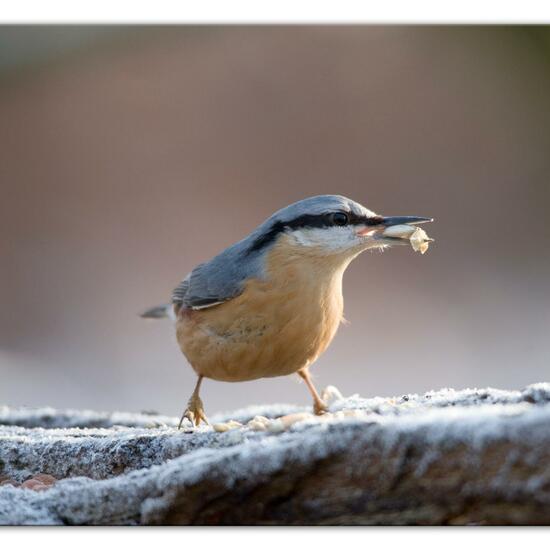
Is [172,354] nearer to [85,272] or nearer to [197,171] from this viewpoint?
[85,272]

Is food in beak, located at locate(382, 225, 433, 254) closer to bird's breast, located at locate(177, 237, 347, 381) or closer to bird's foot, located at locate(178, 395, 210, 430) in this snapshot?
bird's breast, located at locate(177, 237, 347, 381)

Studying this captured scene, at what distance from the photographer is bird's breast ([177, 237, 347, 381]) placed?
2988 mm

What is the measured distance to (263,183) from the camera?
4398 mm

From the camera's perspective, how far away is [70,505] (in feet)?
7.52

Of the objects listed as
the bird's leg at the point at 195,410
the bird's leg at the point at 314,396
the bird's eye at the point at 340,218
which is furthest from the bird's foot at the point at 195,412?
the bird's eye at the point at 340,218

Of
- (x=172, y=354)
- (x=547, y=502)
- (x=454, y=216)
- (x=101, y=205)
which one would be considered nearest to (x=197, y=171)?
(x=101, y=205)

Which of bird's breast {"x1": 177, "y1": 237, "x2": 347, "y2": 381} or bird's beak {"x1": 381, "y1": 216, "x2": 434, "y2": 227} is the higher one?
bird's beak {"x1": 381, "y1": 216, "x2": 434, "y2": 227}

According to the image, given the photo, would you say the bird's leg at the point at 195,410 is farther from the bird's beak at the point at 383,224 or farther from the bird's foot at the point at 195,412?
the bird's beak at the point at 383,224

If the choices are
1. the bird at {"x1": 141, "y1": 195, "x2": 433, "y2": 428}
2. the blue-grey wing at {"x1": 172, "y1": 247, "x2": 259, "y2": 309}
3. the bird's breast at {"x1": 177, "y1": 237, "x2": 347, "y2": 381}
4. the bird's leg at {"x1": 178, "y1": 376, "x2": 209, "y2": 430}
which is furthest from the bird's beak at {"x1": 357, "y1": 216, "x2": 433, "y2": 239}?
the bird's leg at {"x1": 178, "y1": 376, "x2": 209, "y2": 430}

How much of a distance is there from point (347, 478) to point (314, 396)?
1352mm

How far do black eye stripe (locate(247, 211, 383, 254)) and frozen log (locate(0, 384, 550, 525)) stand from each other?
671 millimetres

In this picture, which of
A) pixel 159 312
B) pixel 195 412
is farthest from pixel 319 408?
pixel 159 312

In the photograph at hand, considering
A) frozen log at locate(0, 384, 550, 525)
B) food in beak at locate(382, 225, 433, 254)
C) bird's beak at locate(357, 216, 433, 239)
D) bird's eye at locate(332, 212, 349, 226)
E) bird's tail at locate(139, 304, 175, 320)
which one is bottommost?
frozen log at locate(0, 384, 550, 525)

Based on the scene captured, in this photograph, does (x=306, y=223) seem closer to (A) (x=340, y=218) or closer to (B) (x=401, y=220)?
(A) (x=340, y=218)
